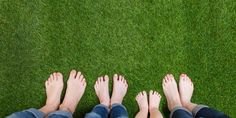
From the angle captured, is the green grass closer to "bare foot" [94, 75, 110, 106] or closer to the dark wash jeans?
"bare foot" [94, 75, 110, 106]

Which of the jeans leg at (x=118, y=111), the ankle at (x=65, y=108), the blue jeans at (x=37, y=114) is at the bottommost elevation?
the jeans leg at (x=118, y=111)

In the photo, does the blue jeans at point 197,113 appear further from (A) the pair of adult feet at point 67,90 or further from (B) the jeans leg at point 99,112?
(A) the pair of adult feet at point 67,90

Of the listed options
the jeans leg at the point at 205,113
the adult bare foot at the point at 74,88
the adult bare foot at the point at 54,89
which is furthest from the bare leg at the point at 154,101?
the adult bare foot at the point at 54,89

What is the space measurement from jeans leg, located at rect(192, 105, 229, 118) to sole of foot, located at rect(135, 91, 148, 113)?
261mm

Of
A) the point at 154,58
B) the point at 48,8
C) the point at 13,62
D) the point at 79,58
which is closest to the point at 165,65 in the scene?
the point at 154,58

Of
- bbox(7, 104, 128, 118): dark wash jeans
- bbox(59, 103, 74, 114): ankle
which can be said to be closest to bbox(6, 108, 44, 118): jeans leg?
bbox(7, 104, 128, 118): dark wash jeans

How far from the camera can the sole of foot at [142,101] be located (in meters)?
1.67

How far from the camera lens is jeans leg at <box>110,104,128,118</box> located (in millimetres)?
1457

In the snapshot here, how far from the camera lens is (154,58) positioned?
169 centimetres

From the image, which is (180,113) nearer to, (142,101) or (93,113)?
(142,101)

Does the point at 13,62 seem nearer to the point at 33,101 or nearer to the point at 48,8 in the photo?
the point at 33,101

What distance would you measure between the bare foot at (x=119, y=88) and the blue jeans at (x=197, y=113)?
28cm

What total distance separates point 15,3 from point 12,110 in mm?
567

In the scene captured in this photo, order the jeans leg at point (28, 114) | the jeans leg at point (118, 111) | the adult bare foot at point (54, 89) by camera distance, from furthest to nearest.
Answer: the adult bare foot at point (54, 89)
the jeans leg at point (118, 111)
the jeans leg at point (28, 114)
